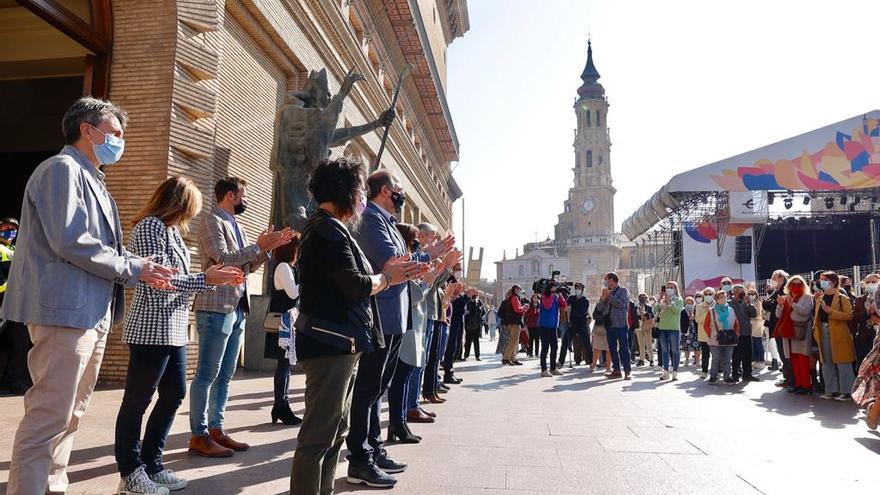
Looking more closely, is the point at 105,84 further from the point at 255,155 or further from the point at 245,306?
the point at 245,306

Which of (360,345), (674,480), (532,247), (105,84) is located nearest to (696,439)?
(674,480)

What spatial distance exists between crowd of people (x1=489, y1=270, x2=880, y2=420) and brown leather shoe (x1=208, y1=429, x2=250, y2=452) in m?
6.10

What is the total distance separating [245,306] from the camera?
4496 mm

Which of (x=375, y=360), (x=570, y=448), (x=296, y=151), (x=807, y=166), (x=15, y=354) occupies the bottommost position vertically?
(x=570, y=448)

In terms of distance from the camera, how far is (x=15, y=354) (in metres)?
6.75

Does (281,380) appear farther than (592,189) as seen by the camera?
No

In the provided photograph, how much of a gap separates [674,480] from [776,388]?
7.55 metres

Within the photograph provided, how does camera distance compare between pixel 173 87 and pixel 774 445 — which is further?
pixel 173 87

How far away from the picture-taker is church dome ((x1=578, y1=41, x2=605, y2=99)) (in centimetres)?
9950

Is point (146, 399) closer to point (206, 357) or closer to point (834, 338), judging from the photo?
point (206, 357)

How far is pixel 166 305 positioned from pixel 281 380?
2.30 metres

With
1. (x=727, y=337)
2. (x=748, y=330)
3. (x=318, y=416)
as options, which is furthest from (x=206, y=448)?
(x=748, y=330)

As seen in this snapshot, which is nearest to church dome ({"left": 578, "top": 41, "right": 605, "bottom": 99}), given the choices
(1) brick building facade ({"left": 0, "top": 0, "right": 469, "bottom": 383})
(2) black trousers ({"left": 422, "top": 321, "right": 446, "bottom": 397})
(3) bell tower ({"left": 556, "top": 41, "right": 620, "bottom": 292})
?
(3) bell tower ({"left": 556, "top": 41, "right": 620, "bottom": 292})

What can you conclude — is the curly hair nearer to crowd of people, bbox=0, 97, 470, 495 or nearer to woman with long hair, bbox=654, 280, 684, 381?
crowd of people, bbox=0, 97, 470, 495
